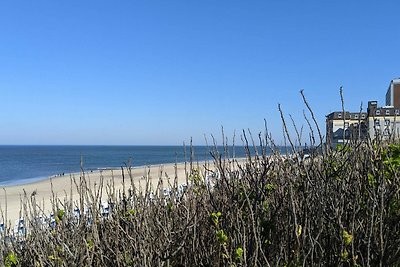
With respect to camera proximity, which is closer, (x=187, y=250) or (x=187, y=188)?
(x=187, y=250)

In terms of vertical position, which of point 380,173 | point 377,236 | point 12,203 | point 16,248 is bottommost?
point 12,203

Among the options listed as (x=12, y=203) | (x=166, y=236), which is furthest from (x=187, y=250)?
(x=12, y=203)

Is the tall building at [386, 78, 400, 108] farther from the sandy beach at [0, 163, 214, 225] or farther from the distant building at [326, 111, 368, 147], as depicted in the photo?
the distant building at [326, 111, 368, 147]

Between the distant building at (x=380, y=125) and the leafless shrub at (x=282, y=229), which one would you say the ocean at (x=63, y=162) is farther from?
the distant building at (x=380, y=125)

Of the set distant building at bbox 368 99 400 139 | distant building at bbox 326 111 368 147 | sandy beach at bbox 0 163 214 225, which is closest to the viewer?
distant building at bbox 326 111 368 147

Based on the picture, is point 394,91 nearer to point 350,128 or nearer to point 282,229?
point 350,128

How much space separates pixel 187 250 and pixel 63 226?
3.08 ft

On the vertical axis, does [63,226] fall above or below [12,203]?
above

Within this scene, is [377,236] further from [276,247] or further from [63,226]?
[63,226]

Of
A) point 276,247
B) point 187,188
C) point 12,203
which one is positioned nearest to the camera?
point 276,247

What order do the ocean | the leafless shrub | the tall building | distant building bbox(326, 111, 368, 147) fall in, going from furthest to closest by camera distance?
the tall building → the ocean → distant building bbox(326, 111, 368, 147) → the leafless shrub

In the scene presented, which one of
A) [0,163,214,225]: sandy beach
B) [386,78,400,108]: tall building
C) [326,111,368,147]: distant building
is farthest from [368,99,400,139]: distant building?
[386,78,400,108]: tall building

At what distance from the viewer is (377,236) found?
8.32ft

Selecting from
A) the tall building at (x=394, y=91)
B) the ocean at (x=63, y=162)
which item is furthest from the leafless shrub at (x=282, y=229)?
the tall building at (x=394, y=91)
